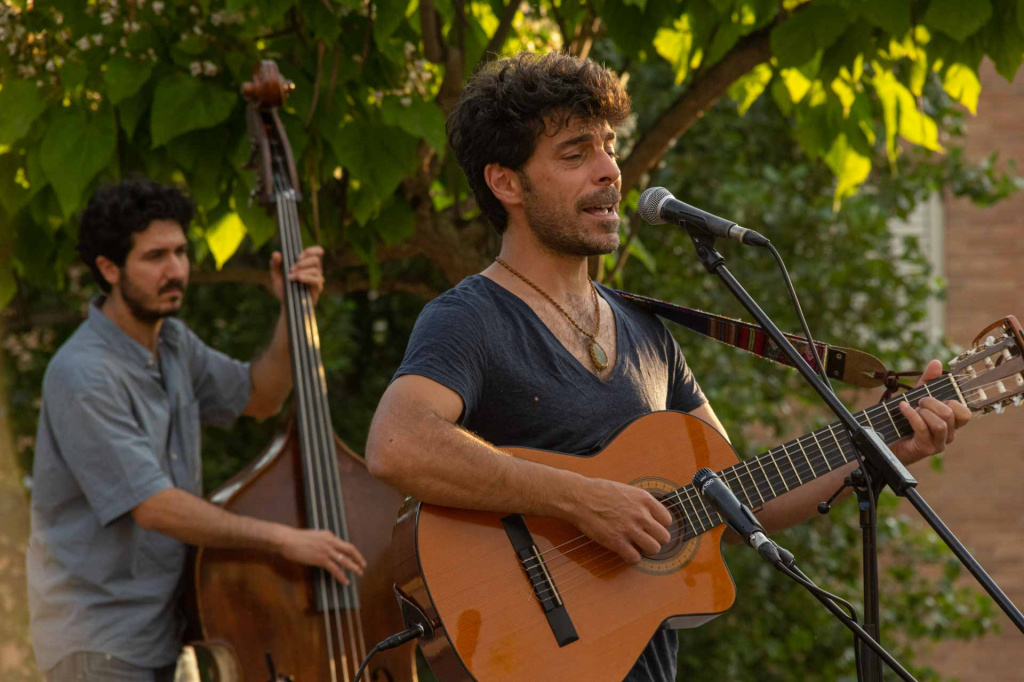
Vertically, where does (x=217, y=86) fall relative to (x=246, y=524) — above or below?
above

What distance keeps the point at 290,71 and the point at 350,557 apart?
57.6 inches

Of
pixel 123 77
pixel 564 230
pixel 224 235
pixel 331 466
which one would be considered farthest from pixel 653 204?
pixel 224 235

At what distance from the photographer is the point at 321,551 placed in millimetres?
3186

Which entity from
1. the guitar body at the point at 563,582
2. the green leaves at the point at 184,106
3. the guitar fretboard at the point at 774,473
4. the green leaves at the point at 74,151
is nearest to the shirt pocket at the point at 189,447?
the green leaves at the point at 74,151

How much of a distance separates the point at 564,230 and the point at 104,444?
148 cm

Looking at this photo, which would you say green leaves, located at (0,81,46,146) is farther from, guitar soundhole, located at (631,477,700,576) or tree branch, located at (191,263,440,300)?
guitar soundhole, located at (631,477,700,576)

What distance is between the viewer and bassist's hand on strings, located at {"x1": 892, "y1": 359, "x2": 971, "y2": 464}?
8.21 feet

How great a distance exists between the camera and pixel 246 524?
3180mm

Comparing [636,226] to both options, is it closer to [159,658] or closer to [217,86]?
[217,86]

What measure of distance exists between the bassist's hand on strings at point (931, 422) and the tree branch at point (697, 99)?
64.3 inches

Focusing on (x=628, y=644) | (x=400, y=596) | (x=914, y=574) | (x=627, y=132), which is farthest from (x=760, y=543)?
(x=914, y=574)

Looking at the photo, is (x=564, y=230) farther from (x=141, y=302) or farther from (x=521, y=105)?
(x=141, y=302)

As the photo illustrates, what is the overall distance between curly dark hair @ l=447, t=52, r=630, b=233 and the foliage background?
59 cm

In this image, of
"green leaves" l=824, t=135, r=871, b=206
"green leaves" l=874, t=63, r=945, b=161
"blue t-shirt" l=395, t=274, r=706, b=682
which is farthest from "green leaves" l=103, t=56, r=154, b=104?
"green leaves" l=874, t=63, r=945, b=161
